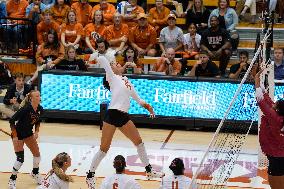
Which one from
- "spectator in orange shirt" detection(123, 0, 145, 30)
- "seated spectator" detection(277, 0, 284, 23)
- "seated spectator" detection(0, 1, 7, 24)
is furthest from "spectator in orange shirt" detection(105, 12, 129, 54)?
"seated spectator" detection(277, 0, 284, 23)

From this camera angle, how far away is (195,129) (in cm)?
1645

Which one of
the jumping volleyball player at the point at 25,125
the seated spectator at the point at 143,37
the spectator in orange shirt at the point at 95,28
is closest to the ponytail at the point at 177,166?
the jumping volleyball player at the point at 25,125

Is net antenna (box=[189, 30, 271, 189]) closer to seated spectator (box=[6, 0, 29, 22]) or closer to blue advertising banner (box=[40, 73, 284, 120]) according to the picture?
blue advertising banner (box=[40, 73, 284, 120])

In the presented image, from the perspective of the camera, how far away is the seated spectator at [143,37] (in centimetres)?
1828

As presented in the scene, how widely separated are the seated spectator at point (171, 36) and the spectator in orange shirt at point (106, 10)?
1.80 metres

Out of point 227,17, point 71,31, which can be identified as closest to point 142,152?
point 227,17

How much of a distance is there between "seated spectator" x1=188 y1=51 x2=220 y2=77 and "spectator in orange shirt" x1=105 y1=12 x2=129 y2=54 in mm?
2593

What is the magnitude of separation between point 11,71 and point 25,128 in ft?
26.9

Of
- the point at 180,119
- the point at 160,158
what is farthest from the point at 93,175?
the point at 180,119

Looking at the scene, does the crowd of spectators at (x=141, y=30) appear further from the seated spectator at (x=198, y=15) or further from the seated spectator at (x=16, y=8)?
the seated spectator at (x=16, y=8)

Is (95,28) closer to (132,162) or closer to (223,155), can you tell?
(132,162)

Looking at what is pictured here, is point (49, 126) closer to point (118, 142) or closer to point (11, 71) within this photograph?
point (118, 142)

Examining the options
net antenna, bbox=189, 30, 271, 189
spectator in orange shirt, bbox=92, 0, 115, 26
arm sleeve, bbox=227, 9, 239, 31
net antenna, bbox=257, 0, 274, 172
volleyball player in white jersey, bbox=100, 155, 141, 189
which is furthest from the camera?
spectator in orange shirt, bbox=92, 0, 115, 26

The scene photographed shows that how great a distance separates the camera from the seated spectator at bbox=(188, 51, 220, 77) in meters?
16.5
